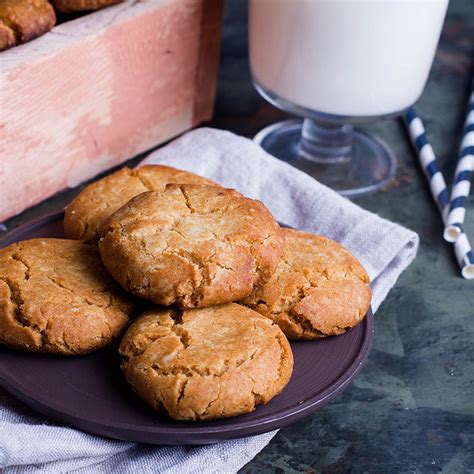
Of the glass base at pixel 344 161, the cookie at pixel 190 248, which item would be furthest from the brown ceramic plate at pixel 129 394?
the glass base at pixel 344 161

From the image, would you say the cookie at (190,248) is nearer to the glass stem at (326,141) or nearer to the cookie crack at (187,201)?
the cookie crack at (187,201)

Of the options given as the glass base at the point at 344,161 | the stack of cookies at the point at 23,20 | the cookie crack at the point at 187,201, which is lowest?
the glass base at the point at 344,161

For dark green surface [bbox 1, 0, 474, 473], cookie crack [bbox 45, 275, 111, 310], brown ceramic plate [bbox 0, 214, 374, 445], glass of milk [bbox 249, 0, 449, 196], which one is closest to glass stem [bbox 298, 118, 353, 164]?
glass of milk [bbox 249, 0, 449, 196]

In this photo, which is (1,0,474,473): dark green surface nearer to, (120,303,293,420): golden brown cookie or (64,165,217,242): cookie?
(120,303,293,420): golden brown cookie

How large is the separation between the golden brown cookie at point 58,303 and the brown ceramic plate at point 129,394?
1.0 inches

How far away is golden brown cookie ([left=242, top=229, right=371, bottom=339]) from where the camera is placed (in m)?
1.14

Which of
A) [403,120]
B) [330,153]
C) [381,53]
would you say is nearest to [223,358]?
[381,53]

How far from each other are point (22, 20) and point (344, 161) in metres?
0.81

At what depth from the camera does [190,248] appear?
3.54 feet

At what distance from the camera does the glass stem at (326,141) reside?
6.16ft

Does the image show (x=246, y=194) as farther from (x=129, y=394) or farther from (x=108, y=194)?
(x=129, y=394)

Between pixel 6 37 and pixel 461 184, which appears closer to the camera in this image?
pixel 6 37

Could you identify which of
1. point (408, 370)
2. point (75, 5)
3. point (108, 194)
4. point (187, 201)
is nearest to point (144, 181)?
point (108, 194)

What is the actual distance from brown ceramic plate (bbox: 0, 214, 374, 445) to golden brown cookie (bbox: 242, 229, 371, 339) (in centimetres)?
3
